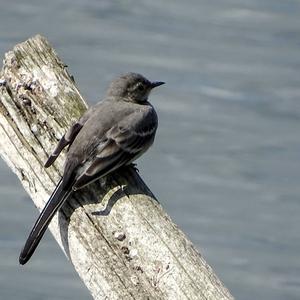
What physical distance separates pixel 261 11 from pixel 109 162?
867cm

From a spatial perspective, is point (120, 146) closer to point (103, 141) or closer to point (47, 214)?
point (103, 141)

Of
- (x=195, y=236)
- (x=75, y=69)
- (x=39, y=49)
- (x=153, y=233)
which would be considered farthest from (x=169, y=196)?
(x=153, y=233)

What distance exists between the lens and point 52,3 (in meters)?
17.2

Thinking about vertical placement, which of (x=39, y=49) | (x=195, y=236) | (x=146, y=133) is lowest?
(x=195, y=236)

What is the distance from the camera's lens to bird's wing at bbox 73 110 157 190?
862 centimetres

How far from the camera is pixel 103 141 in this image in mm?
9242

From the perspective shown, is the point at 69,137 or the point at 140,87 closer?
the point at 69,137

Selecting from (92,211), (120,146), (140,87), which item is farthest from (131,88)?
(92,211)

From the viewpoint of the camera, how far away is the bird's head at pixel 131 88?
1028cm

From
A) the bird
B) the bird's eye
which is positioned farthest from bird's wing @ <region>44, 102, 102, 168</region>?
the bird's eye

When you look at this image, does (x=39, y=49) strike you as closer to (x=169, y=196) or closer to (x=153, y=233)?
(x=153, y=233)

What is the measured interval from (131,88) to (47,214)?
254cm

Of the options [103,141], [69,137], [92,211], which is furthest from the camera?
[103,141]

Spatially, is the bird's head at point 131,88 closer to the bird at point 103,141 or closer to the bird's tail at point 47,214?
the bird at point 103,141
